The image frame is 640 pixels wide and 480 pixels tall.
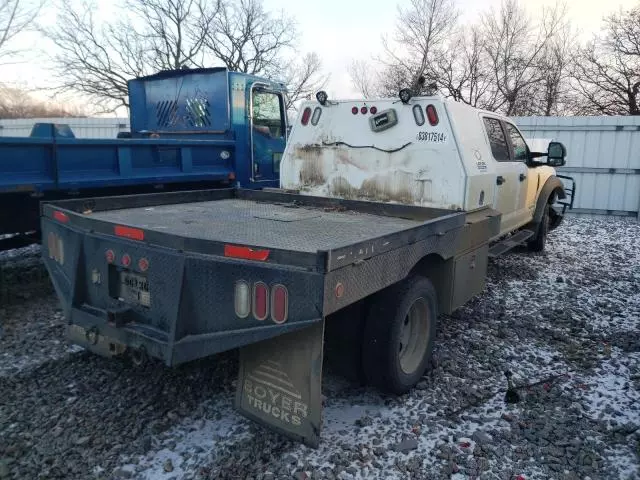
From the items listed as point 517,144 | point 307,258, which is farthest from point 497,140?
point 307,258

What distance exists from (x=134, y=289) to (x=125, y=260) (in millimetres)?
179

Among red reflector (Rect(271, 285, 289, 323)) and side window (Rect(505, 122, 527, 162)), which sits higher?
side window (Rect(505, 122, 527, 162))

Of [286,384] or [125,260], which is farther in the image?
[125,260]

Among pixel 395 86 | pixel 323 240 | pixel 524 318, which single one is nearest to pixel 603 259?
pixel 524 318

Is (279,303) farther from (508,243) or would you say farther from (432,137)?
(508,243)

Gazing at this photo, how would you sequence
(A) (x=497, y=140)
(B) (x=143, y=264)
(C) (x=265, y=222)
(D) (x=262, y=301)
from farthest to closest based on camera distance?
(A) (x=497, y=140) → (C) (x=265, y=222) → (B) (x=143, y=264) → (D) (x=262, y=301)

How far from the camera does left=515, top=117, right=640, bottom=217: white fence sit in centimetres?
1234

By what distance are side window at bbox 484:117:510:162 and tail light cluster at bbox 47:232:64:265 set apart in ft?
14.1

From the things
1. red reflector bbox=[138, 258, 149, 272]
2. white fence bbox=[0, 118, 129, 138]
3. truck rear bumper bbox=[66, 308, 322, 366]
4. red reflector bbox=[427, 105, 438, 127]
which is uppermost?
white fence bbox=[0, 118, 129, 138]

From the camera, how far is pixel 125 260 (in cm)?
303

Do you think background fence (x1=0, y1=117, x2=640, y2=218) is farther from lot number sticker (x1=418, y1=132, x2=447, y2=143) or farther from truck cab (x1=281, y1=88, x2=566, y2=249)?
lot number sticker (x1=418, y1=132, x2=447, y2=143)

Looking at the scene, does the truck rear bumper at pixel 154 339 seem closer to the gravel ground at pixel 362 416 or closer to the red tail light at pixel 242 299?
the red tail light at pixel 242 299

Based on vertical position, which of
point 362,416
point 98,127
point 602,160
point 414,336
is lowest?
point 362,416

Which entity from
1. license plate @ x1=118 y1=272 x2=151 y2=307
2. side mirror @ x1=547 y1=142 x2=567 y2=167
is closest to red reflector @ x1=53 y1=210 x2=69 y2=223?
license plate @ x1=118 y1=272 x2=151 y2=307
